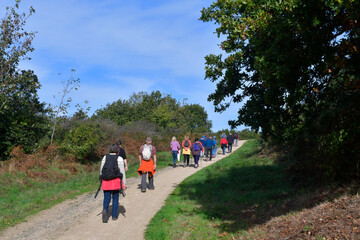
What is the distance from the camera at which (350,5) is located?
5277 millimetres

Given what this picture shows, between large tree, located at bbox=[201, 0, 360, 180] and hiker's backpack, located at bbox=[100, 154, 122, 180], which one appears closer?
large tree, located at bbox=[201, 0, 360, 180]

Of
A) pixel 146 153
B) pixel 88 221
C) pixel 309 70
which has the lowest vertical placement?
pixel 88 221

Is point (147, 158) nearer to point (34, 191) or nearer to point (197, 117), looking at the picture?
point (34, 191)

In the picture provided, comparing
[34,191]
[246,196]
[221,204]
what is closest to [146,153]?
[221,204]

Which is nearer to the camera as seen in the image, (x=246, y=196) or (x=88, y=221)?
(x=88, y=221)

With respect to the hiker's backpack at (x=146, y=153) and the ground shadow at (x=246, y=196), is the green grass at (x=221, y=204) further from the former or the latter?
the hiker's backpack at (x=146, y=153)

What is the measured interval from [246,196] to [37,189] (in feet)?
28.3

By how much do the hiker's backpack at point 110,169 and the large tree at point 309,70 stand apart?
13.8ft

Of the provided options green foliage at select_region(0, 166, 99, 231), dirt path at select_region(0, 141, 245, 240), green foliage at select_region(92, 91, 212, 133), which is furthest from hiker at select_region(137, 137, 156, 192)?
green foliage at select_region(92, 91, 212, 133)

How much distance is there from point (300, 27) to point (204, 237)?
5144mm

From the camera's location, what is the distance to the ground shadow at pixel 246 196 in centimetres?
723

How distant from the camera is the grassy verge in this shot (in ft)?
28.3

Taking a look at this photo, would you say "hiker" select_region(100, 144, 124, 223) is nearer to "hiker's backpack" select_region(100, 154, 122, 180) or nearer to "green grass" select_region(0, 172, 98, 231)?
"hiker's backpack" select_region(100, 154, 122, 180)

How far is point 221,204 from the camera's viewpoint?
9414 mm
